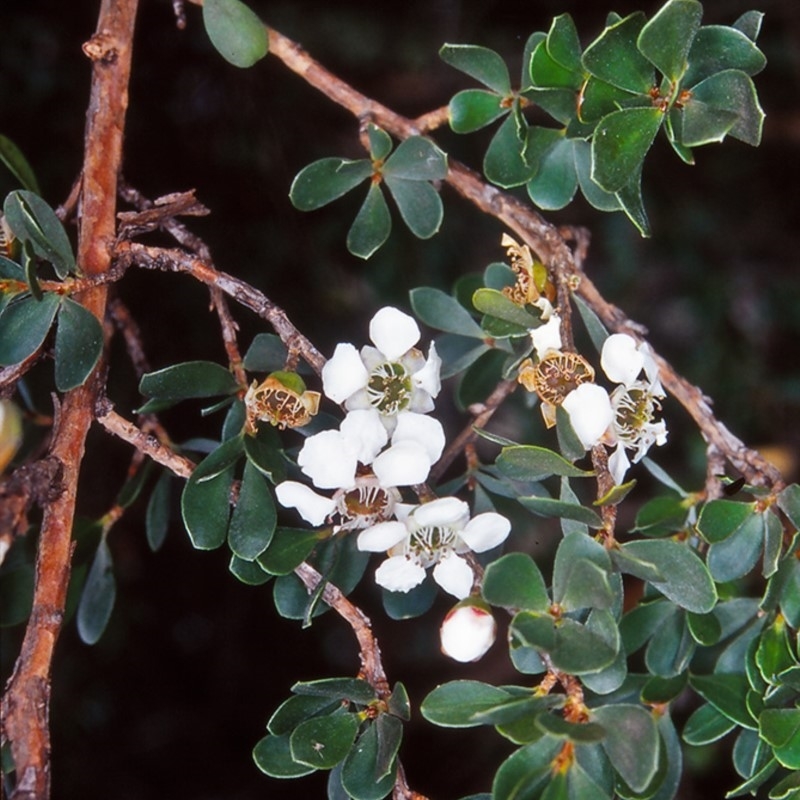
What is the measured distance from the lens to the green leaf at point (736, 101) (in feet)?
3.17

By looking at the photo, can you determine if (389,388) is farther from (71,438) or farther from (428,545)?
(71,438)

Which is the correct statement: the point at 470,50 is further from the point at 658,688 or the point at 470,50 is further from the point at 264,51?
the point at 658,688

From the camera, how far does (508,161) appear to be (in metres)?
1.17

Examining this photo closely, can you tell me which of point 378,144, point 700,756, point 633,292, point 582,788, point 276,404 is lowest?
point 700,756

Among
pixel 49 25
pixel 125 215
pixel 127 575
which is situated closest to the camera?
pixel 125 215

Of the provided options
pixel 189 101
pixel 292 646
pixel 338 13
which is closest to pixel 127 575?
pixel 292 646

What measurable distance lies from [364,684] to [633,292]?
1.39 meters

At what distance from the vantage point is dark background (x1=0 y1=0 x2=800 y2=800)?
5.69 ft

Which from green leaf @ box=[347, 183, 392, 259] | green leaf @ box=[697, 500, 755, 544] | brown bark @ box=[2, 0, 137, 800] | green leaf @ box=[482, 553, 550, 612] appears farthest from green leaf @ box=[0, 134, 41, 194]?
green leaf @ box=[697, 500, 755, 544]

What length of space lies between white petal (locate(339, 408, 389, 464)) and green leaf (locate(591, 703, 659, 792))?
31 centimetres

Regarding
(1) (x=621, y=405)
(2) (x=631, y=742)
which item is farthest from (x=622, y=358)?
(2) (x=631, y=742)

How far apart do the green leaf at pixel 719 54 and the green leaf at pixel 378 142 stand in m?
0.33

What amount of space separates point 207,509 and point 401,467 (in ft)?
0.66

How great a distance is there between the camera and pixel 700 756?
6.91 feet
